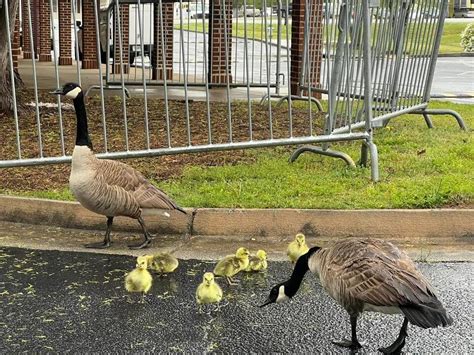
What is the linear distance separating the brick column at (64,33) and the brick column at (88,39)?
0.56 m

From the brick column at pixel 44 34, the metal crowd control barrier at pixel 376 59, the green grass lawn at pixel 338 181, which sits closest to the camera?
the green grass lawn at pixel 338 181

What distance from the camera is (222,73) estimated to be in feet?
55.8

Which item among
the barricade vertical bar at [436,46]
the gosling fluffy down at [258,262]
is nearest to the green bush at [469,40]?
the barricade vertical bar at [436,46]

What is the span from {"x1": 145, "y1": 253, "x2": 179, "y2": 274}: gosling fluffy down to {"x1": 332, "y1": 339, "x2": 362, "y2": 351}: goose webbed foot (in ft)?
4.99

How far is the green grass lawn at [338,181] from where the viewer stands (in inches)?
273

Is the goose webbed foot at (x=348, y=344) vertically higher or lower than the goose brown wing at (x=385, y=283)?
lower

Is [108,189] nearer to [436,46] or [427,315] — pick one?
[427,315]

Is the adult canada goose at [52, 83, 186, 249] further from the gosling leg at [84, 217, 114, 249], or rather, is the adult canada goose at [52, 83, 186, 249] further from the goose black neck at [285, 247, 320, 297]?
the goose black neck at [285, 247, 320, 297]

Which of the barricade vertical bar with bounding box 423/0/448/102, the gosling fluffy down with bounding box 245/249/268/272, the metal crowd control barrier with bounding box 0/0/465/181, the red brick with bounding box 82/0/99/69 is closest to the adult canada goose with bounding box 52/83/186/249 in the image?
the gosling fluffy down with bounding box 245/249/268/272

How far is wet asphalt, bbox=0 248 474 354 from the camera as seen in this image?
14.5ft

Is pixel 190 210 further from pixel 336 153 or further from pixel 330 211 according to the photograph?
pixel 336 153

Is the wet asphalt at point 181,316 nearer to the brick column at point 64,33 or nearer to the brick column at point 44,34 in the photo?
the brick column at point 64,33

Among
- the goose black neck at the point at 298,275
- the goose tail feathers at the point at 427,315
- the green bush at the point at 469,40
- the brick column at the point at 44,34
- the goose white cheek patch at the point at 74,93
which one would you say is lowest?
the green bush at the point at 469,40

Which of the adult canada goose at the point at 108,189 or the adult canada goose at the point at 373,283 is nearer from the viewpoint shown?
the adult canada goose at the point at 373,283
